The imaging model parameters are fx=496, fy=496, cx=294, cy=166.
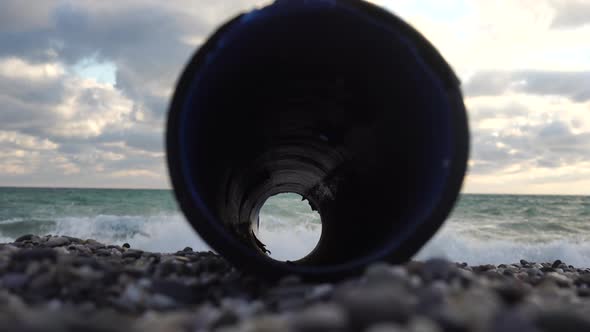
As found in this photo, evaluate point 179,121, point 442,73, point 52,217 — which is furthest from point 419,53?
point 52,217

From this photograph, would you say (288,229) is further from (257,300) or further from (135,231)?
(257,300)

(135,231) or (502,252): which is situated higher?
(135,231)

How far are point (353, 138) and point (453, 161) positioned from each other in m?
1.36

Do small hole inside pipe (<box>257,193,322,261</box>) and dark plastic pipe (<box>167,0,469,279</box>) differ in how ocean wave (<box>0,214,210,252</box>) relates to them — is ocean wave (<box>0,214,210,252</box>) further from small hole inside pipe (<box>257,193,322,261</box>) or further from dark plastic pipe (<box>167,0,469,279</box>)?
dark plastic pipe (<box>167,0,469,279</box>)

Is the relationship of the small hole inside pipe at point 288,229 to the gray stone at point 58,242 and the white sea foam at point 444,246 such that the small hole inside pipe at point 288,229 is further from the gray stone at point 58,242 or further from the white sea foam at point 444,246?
the gray stone at point 58,242

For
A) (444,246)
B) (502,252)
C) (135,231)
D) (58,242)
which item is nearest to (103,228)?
(135,231)

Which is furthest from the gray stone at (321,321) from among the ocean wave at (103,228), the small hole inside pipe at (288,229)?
the ocean wave at (103,228)

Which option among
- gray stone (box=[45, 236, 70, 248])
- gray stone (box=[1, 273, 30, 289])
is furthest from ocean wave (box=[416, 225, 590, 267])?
gray stone (box=[1, 273, 30, 289])

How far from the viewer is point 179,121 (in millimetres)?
3047

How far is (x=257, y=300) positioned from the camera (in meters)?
2.82

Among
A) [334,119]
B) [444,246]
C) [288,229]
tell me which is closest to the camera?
[334,119]

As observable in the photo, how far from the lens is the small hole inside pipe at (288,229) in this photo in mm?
11438

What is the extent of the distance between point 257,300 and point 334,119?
189cm

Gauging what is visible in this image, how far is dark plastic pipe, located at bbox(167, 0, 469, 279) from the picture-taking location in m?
2.95
